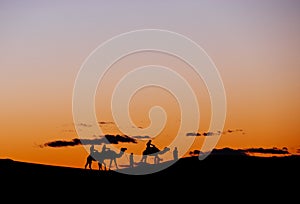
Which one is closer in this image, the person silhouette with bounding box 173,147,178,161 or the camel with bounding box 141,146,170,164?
the camel with bounding box 141,146,170,164

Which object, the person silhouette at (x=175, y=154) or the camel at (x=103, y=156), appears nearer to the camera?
the camel at (x=103, y=156)

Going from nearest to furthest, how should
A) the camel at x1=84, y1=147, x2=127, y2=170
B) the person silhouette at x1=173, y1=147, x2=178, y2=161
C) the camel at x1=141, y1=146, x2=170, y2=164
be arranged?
the camel at x1=141, y1=146, x2=170, y2=164, the camel at x1=84, y1=147, x2=127, y2=170, the person silhouette at x1=173, y1=147, x2=178, y2=161

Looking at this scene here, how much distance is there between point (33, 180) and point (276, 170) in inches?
765

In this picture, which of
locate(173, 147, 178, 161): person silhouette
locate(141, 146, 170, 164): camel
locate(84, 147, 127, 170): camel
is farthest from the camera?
locate(173, 147, 178, 161): person silhouette

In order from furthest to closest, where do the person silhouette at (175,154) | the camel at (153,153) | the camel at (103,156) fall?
the person silhouette at (175,154), the camel at (103,156), the camel at (153,153)

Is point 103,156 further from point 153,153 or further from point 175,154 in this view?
point 175,154

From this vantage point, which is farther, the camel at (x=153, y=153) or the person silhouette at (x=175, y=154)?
the person silhouette at (x=175, y=154)

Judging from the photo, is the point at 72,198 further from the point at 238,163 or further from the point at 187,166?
the point at 238,163

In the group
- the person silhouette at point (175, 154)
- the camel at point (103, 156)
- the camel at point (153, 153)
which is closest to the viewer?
the camel at point (153, 153)

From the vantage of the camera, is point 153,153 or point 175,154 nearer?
point 153,153

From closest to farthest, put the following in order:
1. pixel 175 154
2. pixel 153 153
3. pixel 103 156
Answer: pixel 153 153
pixel 103 156
pixel 175 154

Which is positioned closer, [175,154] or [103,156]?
[103,156]

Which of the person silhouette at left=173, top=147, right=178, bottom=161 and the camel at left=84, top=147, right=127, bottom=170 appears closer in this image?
the camel at left=84, top=147, right=127, bottom=170

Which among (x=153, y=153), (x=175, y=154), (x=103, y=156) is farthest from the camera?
(x=175, y=154)
